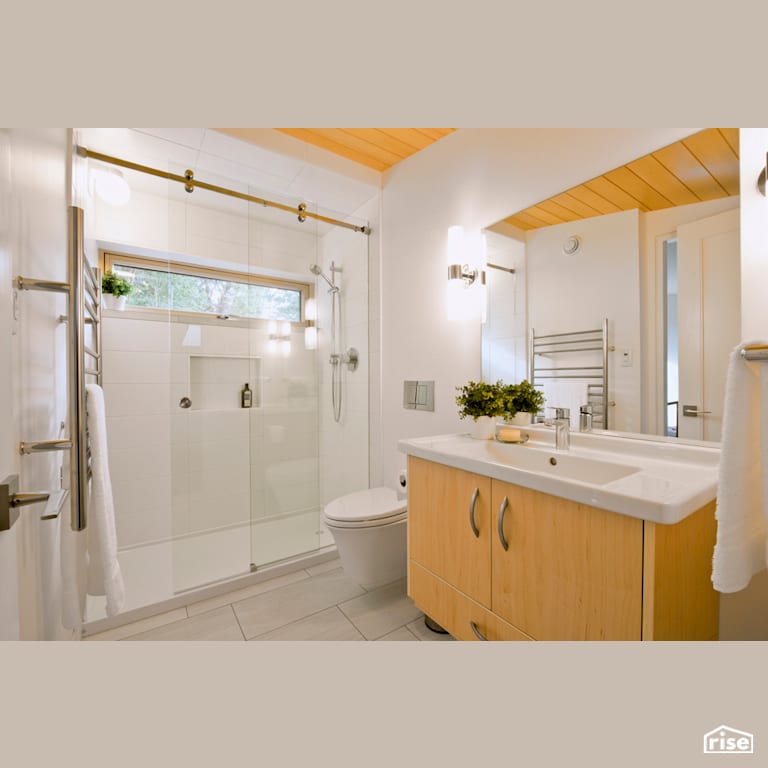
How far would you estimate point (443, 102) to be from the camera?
912 mm

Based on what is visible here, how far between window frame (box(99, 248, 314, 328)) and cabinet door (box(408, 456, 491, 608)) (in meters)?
1.21

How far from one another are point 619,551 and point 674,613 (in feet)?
0.63

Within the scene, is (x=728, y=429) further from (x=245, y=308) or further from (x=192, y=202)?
(x=192, y=202)

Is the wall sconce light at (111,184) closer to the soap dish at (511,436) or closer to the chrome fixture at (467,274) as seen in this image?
the chrome fixture at (467,274)

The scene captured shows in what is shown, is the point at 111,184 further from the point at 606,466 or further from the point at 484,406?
the point at 606,466

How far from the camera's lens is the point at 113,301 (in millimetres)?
2168

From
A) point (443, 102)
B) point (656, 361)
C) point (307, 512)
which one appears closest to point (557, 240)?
point (656, 361)

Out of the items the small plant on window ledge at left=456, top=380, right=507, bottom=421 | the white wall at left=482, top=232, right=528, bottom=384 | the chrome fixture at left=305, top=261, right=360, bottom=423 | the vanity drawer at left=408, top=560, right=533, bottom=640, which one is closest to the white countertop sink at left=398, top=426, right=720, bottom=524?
the small plant on window ledge at left=456, top=380, right=507, bottom=421

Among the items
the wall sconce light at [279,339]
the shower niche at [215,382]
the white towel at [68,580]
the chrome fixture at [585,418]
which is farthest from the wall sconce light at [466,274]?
the white towel at [68,580]

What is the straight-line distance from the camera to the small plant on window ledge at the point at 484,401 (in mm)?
1521

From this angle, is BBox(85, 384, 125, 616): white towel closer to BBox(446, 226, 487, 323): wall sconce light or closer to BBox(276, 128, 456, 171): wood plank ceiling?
BBox(446, 226, 487, 323): wall sconce light

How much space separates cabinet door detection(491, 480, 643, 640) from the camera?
0.83 metres

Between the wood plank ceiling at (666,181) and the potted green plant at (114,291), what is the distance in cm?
227

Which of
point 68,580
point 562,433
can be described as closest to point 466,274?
point 562,433
